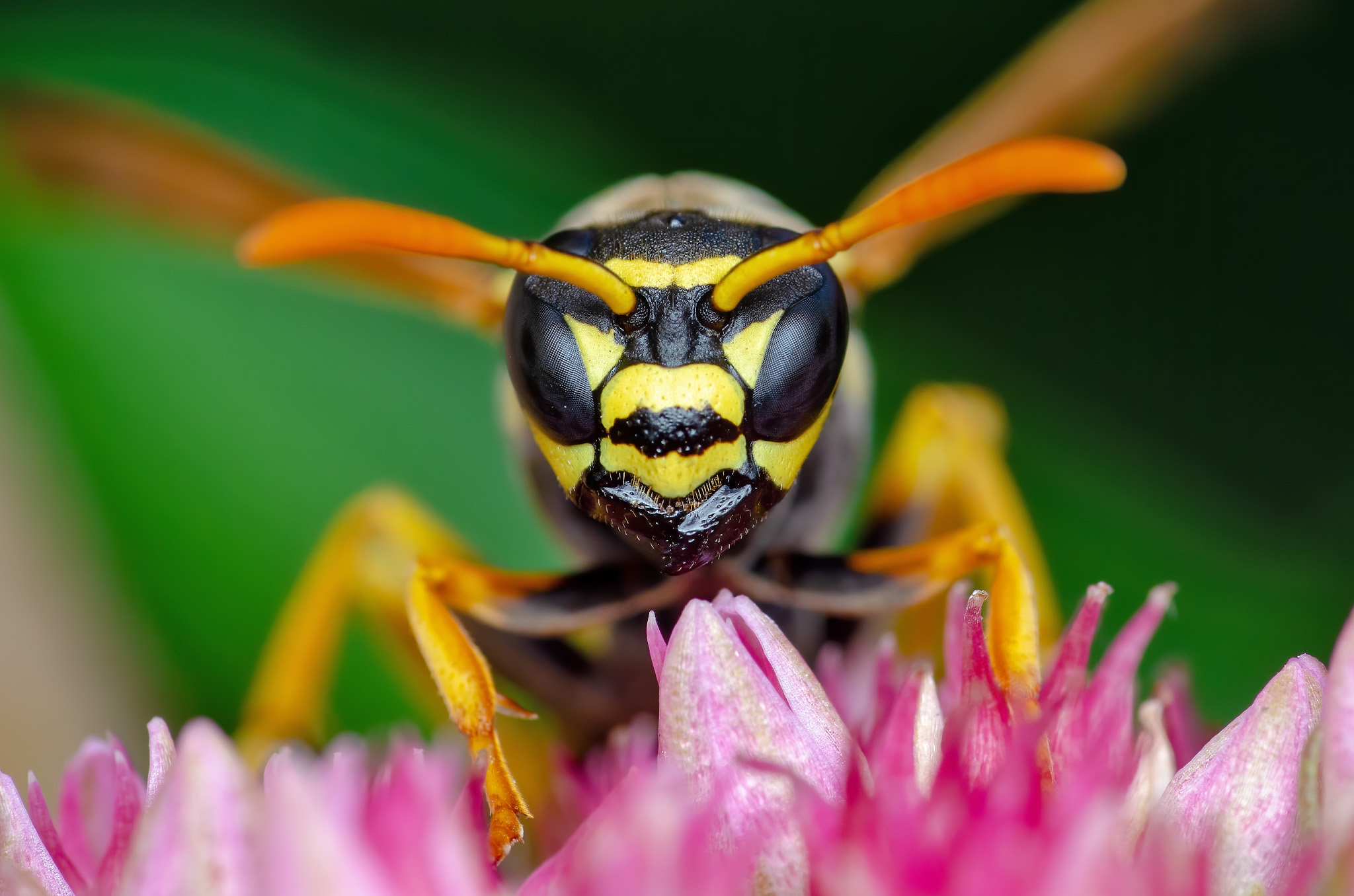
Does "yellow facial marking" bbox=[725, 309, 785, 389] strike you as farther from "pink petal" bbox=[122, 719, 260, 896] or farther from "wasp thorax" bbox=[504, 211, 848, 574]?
"pink petal" bbox=[122, 719, 260, 896]

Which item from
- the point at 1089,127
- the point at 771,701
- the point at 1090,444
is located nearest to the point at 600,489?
the point at 771,701

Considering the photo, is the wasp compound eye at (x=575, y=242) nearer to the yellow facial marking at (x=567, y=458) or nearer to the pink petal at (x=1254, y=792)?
the yellow facial marking at (x=567, y=458)

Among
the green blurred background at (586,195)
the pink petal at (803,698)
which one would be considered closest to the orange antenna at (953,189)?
the pink petal at (803,698)

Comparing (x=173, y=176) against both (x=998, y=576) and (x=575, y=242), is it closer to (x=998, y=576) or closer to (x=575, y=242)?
(x=575, y=242)

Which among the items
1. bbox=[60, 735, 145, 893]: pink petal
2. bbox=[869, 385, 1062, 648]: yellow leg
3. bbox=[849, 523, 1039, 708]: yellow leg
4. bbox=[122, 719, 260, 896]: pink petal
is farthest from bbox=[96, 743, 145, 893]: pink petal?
bbox=[869, 385, 1062, 648]: yellow leg

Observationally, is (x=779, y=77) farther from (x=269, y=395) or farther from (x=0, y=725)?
(x=0, y=725)

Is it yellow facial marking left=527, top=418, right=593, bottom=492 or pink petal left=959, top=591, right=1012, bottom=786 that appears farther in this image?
yellow facial marking left=527, top=418, right=593, bottom=492

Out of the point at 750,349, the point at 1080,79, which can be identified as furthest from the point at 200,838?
the point at 1080,79
